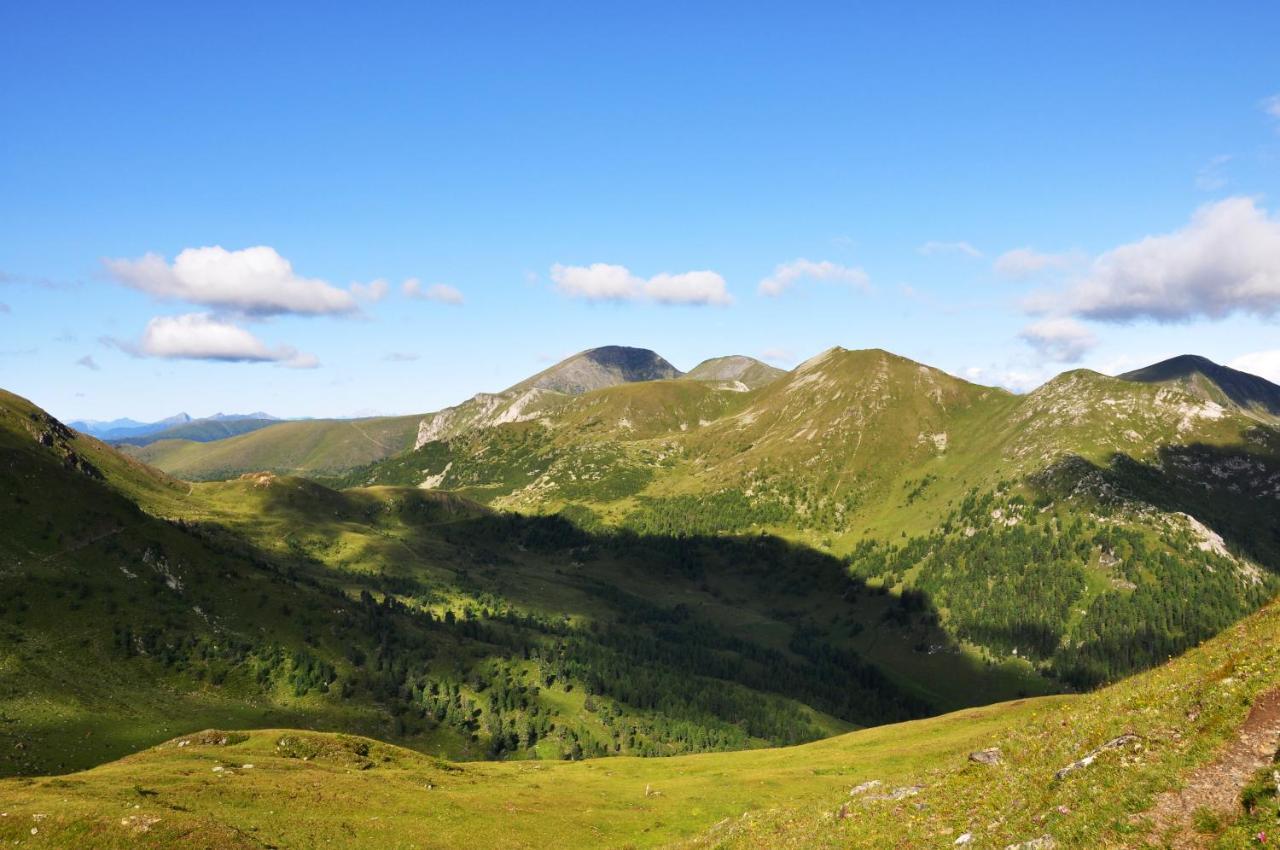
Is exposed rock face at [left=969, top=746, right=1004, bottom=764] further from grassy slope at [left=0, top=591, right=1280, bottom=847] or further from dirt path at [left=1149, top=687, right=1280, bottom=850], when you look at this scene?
dirt path at [left=1149, top=687, right=1280, bottom=850]

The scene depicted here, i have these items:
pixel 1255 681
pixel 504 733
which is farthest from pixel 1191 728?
pixel 504 733

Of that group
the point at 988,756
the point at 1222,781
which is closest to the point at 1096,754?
the point at 1222,781

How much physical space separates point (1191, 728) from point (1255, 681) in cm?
288

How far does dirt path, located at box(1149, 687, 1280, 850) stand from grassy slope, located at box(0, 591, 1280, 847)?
394 millimetres

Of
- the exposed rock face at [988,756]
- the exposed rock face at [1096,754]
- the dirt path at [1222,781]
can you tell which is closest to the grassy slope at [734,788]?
the exposed rock face at [1096,754]

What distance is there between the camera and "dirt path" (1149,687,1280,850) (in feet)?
64.3

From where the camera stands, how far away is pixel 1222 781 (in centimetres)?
2062

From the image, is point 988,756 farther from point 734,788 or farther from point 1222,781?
point 734,788

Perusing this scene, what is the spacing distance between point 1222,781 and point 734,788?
6817 cm

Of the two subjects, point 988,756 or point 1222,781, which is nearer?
point 1222,781

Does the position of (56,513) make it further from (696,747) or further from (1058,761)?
(1058,761)

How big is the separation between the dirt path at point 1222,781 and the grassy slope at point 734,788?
394mm

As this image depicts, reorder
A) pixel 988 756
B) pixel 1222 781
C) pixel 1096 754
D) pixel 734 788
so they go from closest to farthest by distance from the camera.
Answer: pixel 1222 781 < pixel 1096 754 < pixel 988 756 < pixel 734 788

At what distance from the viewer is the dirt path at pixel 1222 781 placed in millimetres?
19609
